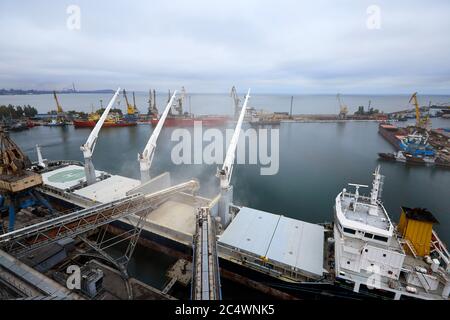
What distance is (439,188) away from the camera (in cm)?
3534

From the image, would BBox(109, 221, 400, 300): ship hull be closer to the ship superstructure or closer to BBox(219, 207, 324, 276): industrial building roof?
the ship superstructure

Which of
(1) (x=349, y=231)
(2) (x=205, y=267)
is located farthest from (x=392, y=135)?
(2) (x=205, y=267)

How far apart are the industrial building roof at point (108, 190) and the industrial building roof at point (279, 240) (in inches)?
546

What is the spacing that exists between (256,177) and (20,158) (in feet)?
96.1

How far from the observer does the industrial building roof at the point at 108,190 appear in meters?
24.0

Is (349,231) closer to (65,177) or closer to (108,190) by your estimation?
(108,190)

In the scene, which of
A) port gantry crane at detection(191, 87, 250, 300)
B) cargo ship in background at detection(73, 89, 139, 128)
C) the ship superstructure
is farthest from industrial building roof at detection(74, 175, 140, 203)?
cargo ship in background at detection(73, 89, 139, 128)

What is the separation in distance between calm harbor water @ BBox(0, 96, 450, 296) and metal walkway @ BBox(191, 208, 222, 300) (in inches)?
299

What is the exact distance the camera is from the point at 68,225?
565 inches

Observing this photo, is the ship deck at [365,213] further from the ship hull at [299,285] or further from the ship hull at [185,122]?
the ship hull at [185,122]

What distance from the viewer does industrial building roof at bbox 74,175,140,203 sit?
24.0 metres
